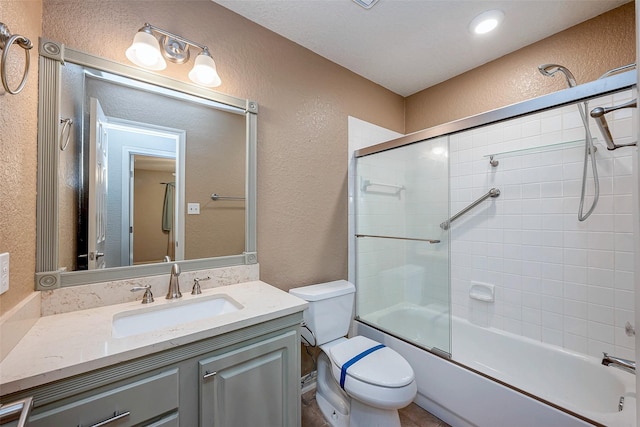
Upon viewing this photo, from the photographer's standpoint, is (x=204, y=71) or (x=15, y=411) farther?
(x=204, y=71)

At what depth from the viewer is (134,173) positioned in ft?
4.09

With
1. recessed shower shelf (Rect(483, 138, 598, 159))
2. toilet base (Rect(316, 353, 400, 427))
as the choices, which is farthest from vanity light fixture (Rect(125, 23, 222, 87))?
recessed shower shelf (Rect(483, 138, 598, 159))

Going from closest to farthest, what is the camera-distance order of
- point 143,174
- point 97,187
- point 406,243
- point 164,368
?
point 164,368, point 97,187, point 143,174, point 406,243

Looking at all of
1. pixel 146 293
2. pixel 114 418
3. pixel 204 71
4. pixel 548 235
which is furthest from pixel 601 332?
pixel 204 71

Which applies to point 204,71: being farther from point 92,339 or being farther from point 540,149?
point 540,149

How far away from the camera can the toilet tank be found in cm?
161

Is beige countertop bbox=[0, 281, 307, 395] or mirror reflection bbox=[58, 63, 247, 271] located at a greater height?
mirror reflection bbox=[58, 63, 247, 271]

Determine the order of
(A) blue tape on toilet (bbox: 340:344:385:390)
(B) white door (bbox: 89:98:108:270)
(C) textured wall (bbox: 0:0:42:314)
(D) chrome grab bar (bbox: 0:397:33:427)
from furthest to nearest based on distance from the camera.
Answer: (A) blue tape on toilet (bbox: 340:344:385:390) → (B) white door (bbox: 89:98:108:270) → (C) textured wall (bbox: 0:0:42:314) → (D) chrome grab bar (bbox: 0:397:33:427)

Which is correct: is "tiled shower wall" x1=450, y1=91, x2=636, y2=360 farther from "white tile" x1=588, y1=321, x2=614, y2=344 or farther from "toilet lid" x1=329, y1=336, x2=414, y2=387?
"toilet lid" x1=329, y1=336, x2=414, y2=387

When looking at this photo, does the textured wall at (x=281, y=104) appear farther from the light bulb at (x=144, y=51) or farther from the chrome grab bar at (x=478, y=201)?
the chrome grab bar at (x=478, y=201)

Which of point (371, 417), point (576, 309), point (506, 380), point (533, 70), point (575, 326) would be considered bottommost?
point (371, 417)

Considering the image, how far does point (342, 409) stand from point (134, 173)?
5.73 feet

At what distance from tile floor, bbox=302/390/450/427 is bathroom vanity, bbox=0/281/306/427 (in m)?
0.53

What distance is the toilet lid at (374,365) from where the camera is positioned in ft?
4.20
